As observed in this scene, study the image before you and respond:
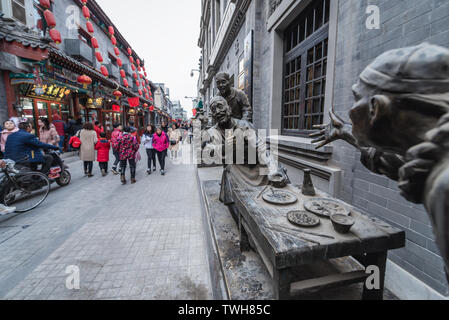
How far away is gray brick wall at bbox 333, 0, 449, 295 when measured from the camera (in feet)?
6.44

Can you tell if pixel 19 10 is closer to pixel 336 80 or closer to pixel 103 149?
pixel 103 149

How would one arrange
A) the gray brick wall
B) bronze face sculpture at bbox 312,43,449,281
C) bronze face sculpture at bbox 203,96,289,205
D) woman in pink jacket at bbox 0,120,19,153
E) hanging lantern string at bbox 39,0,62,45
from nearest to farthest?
1. bronze face sculpture at bbox 312,43,449,281
2. the gray brick wall
3. bronze face sculpture at bbox 203,96,289,205
4. woman in pink jacket at bbox 0,120,19,153
5. hanging lantern string at bbox 39,0,62,45

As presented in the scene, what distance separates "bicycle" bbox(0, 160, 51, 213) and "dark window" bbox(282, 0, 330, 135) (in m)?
6.13

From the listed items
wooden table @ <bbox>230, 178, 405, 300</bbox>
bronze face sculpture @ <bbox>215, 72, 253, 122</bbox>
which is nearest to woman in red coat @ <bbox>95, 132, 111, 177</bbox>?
bronze face sculpture @ <bbox>215, 72, 253, 122</bbox>

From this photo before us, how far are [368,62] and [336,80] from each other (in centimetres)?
69

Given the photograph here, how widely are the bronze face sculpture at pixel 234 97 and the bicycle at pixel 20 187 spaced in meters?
4.58

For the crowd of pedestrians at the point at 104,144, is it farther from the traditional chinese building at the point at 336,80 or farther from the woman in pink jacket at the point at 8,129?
the traditional chinese building at the point at 336,80

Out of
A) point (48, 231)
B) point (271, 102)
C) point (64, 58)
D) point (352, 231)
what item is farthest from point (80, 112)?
point (352, 231)

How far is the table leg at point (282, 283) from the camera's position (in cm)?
134

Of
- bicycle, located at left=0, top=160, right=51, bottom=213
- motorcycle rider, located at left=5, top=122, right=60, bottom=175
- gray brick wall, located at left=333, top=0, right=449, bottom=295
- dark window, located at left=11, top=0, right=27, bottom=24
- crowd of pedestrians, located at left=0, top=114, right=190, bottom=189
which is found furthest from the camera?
A: dark window, located at left=11, top=0, right=27, bottom=24

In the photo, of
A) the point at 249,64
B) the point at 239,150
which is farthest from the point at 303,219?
the point at 249,64

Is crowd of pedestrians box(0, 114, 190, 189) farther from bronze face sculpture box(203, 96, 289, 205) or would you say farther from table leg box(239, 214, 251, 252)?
table leg box(239, 214, 251, 252)

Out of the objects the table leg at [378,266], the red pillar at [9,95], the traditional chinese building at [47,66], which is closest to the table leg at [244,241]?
the table leg at [378,266]

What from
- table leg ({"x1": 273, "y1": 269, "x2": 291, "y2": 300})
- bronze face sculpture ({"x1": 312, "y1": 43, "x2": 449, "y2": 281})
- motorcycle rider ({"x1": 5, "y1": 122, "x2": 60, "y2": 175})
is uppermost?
bronze face sculpture ({"x1": 312, "y1": 43, "x2": 449, "y2": 281})
